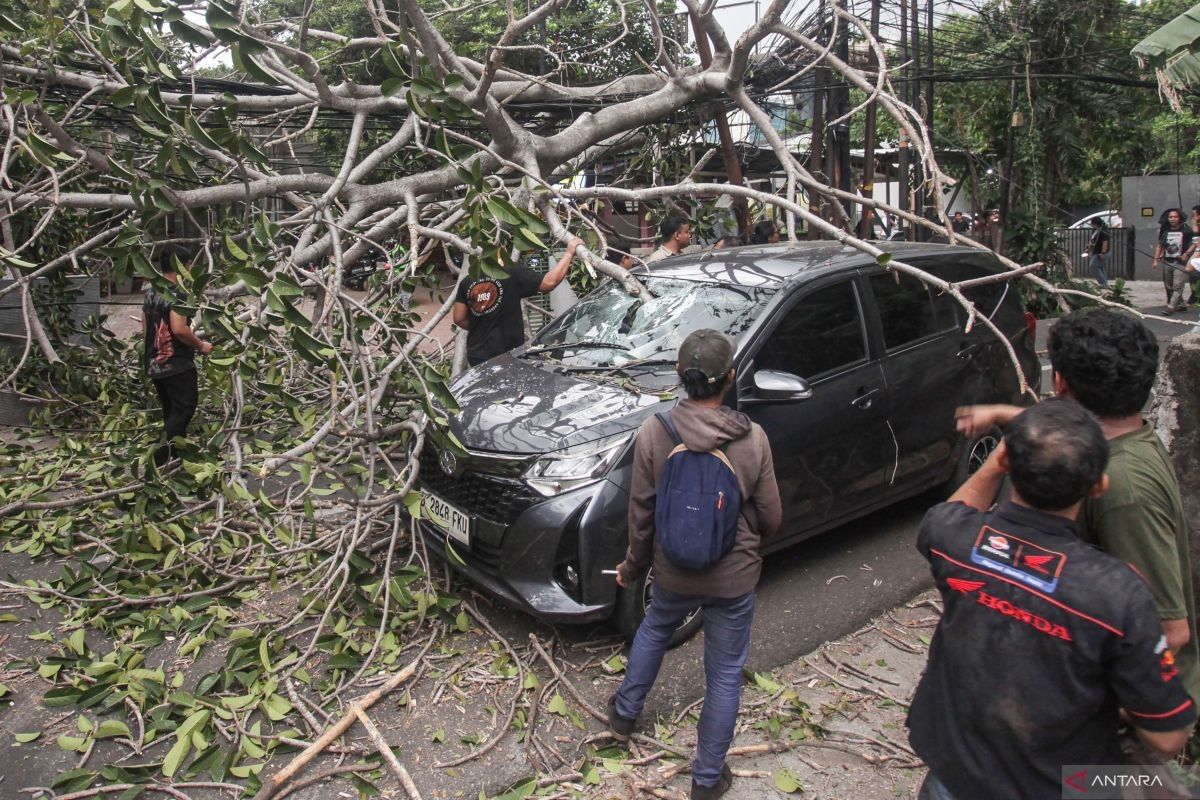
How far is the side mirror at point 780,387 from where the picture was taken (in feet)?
13.0

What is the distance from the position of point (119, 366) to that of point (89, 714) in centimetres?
507

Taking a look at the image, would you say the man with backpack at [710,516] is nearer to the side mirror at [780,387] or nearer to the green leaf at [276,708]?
the side mirror at [780,387]

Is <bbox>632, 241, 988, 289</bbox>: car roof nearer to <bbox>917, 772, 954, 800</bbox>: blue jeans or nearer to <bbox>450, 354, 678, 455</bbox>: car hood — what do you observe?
<bbox>450, 354, 678, 455</bbox>: car hood

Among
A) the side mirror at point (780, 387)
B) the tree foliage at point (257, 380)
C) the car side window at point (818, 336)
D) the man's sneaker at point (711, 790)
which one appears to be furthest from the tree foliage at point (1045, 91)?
the man's sneaker at point (711, 790)

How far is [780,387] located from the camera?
3971 millimetres

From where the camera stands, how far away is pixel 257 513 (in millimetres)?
4648

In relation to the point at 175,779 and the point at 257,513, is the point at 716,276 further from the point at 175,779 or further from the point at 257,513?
the point at 175,779

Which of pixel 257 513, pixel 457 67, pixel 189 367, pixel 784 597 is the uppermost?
pixel 457 67

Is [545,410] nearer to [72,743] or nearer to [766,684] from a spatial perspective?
[766,684]

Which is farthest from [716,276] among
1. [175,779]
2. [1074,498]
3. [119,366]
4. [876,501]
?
[119,366]

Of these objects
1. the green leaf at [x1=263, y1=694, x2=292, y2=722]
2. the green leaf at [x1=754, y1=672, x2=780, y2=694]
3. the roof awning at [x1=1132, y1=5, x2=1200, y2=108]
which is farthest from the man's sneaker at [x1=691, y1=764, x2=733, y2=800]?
the roof awning at [x1=1132, y1=5, x2=1200, y2=108]

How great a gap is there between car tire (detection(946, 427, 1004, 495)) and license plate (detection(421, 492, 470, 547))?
121 inches

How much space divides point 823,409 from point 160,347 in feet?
14.3

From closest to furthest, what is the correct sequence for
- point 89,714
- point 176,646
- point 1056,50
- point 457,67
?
point 89,714
point 176,646
point 457,67
point 1056,50
